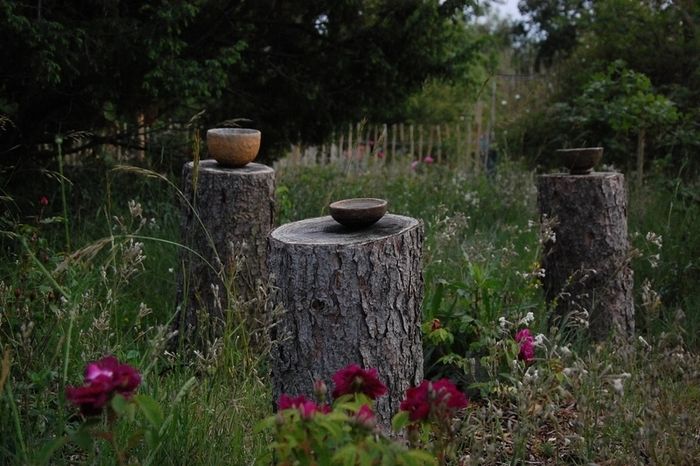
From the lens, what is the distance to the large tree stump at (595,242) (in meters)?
4.18

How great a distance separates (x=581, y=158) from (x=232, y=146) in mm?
1834

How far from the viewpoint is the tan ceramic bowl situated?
13.2 feet

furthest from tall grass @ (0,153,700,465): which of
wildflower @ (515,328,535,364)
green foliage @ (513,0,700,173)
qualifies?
green foliage @ (513,0,700,173)

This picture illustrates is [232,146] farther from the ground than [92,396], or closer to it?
farther from the ground

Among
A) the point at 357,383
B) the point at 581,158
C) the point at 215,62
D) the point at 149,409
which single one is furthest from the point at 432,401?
the point at 215,62

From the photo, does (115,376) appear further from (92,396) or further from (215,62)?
(215,62)

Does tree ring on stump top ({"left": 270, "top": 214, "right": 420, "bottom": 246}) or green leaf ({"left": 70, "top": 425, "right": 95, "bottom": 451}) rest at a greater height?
tree ring on stump top ({"left": 270, "top": 214, "right": 420, "bottom": 246})

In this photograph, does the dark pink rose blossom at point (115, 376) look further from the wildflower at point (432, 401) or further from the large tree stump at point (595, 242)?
the large tree stump at point (595, 242)

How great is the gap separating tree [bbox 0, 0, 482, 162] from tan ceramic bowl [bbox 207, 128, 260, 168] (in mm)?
1097

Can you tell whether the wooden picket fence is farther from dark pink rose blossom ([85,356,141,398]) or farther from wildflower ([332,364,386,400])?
dark pink rose blossom ([85,356,141,398])

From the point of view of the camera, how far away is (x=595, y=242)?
13.8 feet

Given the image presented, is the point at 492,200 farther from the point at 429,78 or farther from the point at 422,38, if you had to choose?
the point at 422,38

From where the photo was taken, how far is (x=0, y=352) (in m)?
2.71

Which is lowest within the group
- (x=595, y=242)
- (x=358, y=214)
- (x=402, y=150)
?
(x=402, y=150)
